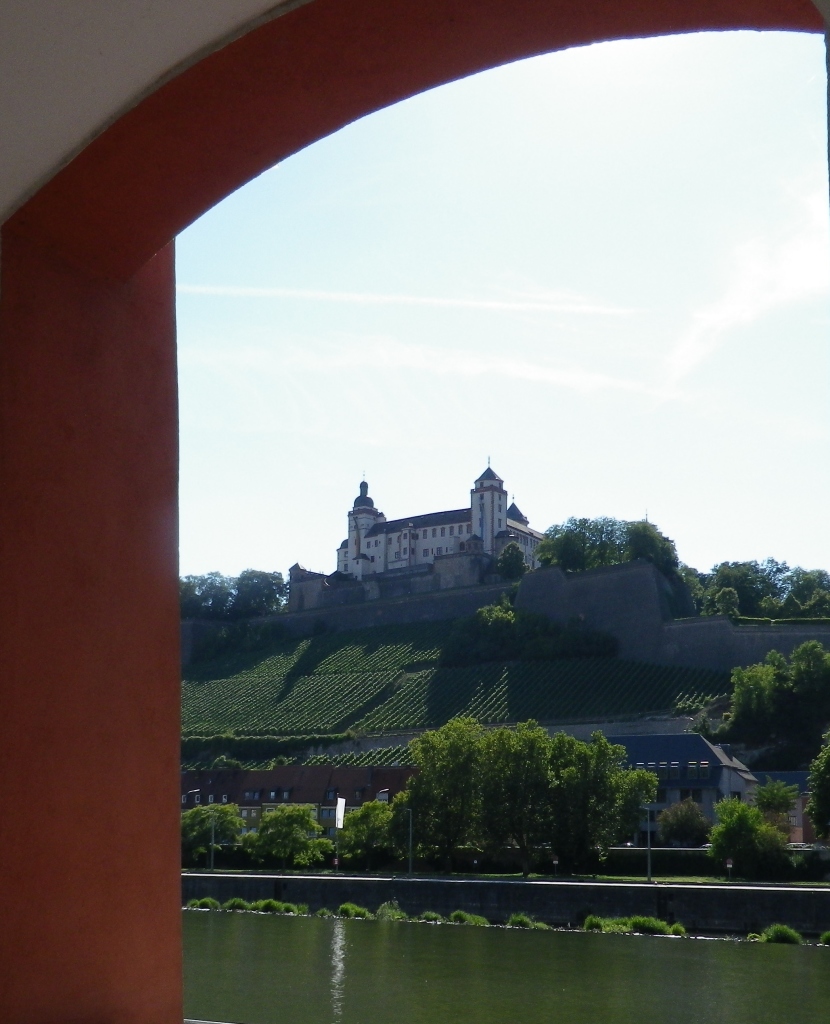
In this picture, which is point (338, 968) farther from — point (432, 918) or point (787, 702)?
point (787, 702)

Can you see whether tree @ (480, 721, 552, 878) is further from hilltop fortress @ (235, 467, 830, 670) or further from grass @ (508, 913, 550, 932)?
hilltop fortress @ (235, 467, 830, 670)

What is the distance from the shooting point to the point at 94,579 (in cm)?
184

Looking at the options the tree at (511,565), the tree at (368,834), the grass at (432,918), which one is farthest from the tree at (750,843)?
the tree at (511,565)

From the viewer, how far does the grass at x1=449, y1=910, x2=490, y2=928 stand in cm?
1923

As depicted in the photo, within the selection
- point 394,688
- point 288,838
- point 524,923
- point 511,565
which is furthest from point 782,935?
point 511,565

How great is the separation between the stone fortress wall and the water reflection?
56.2 ft

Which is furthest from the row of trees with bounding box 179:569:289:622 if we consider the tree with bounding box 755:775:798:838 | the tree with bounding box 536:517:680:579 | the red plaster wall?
the red plaster wall

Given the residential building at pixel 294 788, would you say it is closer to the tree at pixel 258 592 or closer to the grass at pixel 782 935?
the grass at pixel 782 935

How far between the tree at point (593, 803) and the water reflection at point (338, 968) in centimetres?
498

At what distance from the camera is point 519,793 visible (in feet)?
76.6

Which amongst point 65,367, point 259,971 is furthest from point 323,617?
point 65,367

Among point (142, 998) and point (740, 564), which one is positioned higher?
point (740, 564)

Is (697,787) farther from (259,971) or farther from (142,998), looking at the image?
(142,998)

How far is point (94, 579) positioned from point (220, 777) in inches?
1258
